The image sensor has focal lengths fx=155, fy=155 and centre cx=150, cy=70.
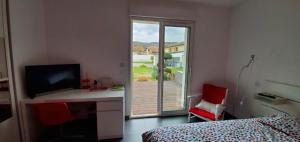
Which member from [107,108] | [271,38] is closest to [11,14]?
[107,108]

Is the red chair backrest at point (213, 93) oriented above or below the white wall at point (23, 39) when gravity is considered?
below

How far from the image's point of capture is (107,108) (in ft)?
7.64

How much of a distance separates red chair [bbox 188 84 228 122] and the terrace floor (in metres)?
0.40

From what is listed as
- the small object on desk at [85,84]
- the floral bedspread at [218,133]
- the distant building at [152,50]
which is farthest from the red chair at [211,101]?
the small object on desk at [85,84]

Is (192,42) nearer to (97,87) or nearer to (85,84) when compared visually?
(97,87)

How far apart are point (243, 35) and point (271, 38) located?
59cm

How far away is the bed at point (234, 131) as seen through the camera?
1.52 metres

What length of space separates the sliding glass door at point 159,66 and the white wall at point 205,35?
0.56 feet

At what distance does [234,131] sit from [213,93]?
1.52m

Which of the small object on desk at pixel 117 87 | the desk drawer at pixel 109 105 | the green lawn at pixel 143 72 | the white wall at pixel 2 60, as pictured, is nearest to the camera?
the white wall at pixel 2 60

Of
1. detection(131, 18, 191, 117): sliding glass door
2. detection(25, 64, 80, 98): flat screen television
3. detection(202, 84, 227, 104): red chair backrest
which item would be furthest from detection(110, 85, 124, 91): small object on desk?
detection(202, 84, 227, 104): red chair backrest

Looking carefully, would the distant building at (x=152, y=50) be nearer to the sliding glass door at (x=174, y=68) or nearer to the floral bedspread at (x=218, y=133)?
the sliding glass door at (x=174, y=68)

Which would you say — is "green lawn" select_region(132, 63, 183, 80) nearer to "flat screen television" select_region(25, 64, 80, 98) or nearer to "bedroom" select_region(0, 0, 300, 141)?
"bedroom" select_region(0, 0, 300, 141)

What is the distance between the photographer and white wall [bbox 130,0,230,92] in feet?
9.72
